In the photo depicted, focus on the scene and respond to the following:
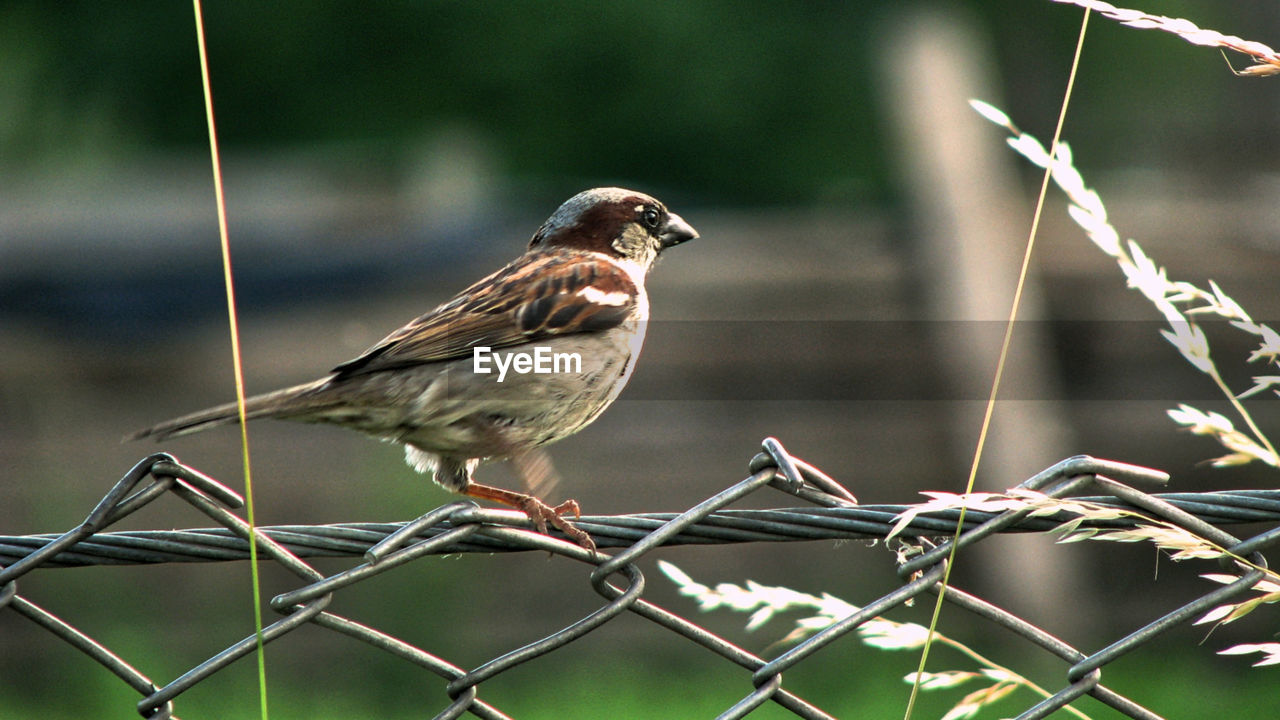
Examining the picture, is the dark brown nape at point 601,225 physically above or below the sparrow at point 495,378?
above

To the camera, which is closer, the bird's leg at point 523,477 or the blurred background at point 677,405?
the bird's leg at point 523,477

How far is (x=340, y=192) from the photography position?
8555mm

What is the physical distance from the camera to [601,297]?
295cm

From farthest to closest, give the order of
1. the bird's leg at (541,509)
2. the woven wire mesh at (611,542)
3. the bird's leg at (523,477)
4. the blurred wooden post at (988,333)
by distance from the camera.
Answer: the blurred wooden post at (988,333), the bird's leg at (523,477), the bird's leg at (541,509), the woven wire mesh at (611,542)

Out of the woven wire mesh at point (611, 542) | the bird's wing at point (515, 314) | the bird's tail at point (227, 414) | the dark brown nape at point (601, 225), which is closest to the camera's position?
the woven wire mesh at point (611, 542)

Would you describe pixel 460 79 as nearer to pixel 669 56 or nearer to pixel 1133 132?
pixel 669 56

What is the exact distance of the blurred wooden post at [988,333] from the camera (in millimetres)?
4887

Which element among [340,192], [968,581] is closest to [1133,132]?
[340,192]

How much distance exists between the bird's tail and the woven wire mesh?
12.7 inches

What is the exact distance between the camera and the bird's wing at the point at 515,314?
8.68 feet

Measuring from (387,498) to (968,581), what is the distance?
2418 millimetres

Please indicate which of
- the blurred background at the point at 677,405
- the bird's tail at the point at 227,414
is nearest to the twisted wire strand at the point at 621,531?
the bird's tail at the point at 227,414

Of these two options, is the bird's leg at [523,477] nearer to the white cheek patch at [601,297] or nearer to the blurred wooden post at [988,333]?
the white cheek patch at [601,297]
